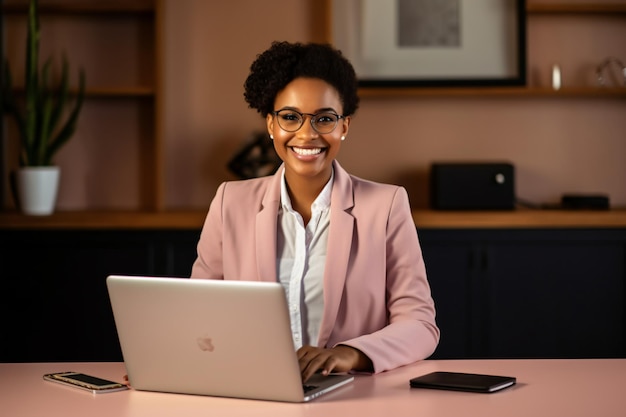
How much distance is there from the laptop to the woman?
46cm

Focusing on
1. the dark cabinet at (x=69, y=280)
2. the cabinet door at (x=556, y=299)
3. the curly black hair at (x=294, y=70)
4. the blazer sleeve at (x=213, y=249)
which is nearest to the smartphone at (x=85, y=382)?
the blazer sleeve at (x=213, y=249)

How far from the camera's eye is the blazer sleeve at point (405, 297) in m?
2.12

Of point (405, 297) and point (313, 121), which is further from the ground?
point (313, 121)

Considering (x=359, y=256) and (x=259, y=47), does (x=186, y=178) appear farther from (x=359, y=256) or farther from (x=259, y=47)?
(x=359, y=256)

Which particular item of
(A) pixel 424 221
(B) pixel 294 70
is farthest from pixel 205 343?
(A) pixel 424 221

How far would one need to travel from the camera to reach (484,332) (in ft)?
12.8

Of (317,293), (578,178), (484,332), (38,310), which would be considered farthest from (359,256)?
(578,178)

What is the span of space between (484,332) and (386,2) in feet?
4.62

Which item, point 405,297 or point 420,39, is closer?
point 405,297

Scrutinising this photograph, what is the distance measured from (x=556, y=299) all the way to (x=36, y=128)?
7.00 feet

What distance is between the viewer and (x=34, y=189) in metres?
3.89

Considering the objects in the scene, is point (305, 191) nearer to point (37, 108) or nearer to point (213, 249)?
point (213, 249)

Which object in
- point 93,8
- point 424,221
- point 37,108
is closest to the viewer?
point 424,221

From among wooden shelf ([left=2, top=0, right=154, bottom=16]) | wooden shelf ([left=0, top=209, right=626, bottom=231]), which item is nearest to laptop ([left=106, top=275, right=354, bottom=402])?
wooden shelf ([left=0, top=209, right=626, bottom=231])
